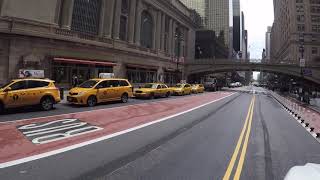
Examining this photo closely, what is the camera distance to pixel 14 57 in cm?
3191

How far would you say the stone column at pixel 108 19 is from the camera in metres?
47.2

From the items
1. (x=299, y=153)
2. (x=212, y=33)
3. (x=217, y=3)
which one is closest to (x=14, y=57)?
(x=299, y=153)

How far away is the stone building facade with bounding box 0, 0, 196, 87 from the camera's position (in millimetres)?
32000

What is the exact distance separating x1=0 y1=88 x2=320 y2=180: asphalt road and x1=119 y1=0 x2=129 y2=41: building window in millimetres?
41255

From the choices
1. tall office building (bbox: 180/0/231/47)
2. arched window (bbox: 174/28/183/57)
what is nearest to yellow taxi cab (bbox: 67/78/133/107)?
arched window (bbox: 174/28/183/57)

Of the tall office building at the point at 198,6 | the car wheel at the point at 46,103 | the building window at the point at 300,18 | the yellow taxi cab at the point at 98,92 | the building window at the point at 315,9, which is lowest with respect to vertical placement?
the car wheel at the point at 46,103

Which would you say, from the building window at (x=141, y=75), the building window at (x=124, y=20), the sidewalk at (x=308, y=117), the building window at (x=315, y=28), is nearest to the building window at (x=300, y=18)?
the building window at (x=315, y=28)

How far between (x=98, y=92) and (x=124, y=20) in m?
33.2

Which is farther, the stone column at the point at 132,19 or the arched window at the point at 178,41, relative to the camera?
the arched window at the point at 178,41

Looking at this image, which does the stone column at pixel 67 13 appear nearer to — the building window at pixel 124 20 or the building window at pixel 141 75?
the building window at pixel 124 20

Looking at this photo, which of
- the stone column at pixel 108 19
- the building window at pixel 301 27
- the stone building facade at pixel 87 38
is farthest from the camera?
the building window at pixel 301 27

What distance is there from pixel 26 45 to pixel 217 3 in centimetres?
14630

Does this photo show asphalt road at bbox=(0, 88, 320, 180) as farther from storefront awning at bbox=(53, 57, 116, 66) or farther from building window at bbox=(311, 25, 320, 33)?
building window at bbox=(311, 25, 320, 33)

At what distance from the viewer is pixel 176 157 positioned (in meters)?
8.52
